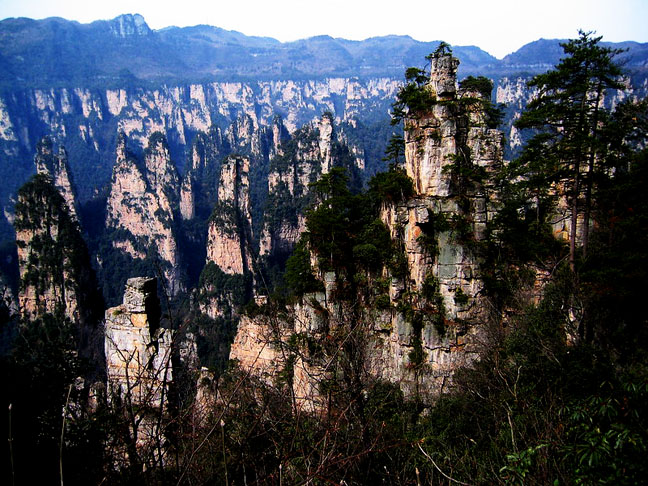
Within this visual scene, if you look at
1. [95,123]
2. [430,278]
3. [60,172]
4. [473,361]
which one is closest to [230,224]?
[60,172]

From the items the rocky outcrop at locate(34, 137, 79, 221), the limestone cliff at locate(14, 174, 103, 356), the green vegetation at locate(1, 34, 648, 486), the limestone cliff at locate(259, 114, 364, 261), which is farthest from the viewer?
the rocky outcrop at locate(34, 137, 79, 221)

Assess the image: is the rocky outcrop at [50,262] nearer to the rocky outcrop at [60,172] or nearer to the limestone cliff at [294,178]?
the limestone cliff at [294,178]

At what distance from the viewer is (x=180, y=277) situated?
283 feet

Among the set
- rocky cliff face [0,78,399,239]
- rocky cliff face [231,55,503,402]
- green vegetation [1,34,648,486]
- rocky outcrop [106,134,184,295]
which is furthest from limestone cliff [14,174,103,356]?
rocky cliff face [0,78,399,239]

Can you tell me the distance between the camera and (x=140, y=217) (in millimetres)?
89812

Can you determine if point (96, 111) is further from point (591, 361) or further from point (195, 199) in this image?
point (591, 361)

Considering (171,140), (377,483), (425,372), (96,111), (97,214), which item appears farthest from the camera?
(171,140)

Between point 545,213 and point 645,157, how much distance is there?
4.32 metres

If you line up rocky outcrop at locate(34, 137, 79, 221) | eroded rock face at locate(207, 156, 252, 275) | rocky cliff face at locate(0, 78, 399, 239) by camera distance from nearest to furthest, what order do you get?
1. eroded rock face at locate(207, 156, 252, 275)
2. rocky outcrop at locate(34, 137, 79, 221)
3. rocky cliff face at locate(0, 78, 399, 239)

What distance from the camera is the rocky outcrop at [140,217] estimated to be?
86.5m

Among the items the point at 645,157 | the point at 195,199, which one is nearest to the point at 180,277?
the point at 195,199

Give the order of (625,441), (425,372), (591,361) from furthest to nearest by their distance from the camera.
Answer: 1. (425,372)
2. (591,361)
3. (625,441)

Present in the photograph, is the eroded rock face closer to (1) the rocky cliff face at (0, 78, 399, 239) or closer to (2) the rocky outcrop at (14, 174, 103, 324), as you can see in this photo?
(2) the rocky outcrop at (14, 174, 103, 324)

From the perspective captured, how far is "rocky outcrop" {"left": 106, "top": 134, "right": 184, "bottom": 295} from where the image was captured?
86.5 meters
